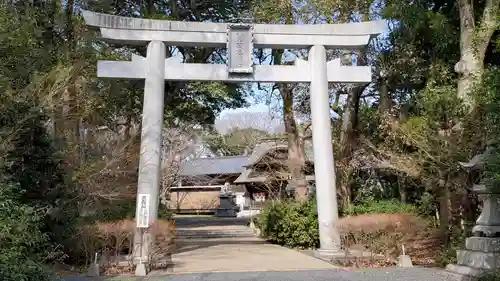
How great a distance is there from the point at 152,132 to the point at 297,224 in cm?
566

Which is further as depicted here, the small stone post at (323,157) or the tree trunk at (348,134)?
the tree trunk at (348,134)

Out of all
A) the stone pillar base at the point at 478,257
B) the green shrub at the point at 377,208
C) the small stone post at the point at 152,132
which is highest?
the small stone post at the point at 152,132

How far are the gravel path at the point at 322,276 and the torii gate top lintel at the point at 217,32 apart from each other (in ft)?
19.8

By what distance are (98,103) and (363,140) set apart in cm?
903

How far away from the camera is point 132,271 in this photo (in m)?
10.1

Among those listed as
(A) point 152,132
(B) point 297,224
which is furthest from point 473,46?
(A) point 152,132

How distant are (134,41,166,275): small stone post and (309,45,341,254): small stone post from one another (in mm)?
4024

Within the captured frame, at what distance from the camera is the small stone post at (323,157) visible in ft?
40.0

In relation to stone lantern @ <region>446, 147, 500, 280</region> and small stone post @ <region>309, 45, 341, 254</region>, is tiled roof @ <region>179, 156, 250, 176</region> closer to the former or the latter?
small stone post @ <region>309, 45, 341, 254</region>

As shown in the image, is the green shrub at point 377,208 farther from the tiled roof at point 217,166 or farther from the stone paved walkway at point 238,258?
the tiled roof at point 217,166

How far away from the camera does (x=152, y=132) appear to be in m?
11.8

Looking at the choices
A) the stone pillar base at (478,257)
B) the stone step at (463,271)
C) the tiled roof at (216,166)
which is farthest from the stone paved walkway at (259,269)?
the tiled roof at (216,166)

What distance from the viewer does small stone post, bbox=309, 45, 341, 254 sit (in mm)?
12180

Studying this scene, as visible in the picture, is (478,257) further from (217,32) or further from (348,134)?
(348,134)
